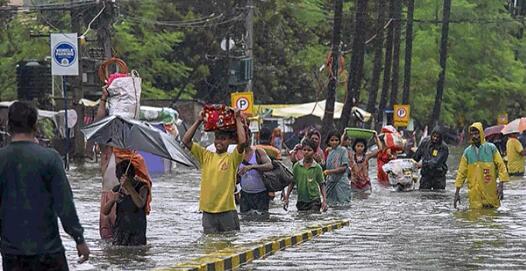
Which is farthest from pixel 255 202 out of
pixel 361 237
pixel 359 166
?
pixel 359 166

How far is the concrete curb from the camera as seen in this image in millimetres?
12391

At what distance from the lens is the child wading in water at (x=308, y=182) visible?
68.6ft

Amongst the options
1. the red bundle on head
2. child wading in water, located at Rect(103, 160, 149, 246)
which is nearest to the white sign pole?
the red bundle on head

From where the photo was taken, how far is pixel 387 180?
32.5 meters

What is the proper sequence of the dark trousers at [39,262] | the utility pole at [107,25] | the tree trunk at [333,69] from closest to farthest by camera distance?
the dark trousers at [39,262] < the tree trunk at [333,69] < the utility pole at [107,25]

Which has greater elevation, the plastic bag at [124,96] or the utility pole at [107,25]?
the utility pole at [107,25]

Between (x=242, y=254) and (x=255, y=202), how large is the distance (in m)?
6.38

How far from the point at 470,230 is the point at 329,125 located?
839 inches

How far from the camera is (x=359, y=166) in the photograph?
27734mm

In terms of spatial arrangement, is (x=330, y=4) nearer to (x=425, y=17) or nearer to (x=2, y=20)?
(x=425, y=17)

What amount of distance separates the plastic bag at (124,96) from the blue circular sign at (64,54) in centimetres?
1823

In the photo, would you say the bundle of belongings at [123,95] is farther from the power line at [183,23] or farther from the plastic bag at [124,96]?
the power line at [183,23]

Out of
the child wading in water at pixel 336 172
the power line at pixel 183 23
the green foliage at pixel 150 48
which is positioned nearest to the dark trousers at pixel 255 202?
the child wading in water at pixel 336 172

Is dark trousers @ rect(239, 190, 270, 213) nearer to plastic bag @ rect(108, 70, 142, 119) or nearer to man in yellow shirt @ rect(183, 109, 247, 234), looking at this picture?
man in yellow shirt @ rect(183, 109, 247, 234)
